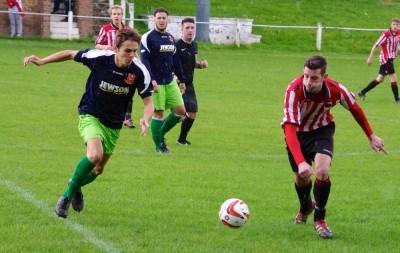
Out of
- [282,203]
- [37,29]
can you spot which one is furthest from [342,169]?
[37,29]

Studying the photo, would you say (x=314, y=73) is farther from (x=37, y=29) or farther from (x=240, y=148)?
(x=37, y=29)

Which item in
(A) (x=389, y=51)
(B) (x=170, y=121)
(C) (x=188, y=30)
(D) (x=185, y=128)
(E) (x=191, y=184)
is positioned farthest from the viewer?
(A) (x=389, y=51)

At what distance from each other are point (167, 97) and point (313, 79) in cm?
529

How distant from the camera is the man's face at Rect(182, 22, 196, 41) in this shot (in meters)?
12.5

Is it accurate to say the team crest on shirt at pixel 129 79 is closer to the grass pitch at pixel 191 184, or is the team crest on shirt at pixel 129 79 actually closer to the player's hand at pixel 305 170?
the grass pitch at pixel 191 184

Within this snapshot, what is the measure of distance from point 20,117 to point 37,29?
17068 mm

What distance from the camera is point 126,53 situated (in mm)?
7547

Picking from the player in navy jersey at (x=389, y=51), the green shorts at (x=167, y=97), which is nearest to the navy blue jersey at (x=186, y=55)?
the green shorts at (x=167, y=97)

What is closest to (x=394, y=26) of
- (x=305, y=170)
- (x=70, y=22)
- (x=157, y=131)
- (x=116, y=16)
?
(x=116, y=16)

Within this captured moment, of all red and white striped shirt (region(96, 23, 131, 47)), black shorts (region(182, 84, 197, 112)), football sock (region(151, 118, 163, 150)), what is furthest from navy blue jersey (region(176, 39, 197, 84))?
red and white striped shirt (region(96, 23, 131, 47))

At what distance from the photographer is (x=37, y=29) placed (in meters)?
31.1

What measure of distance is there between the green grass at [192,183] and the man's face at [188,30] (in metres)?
1.65

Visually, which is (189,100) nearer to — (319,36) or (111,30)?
(111,30)

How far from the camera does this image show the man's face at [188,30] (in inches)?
491
